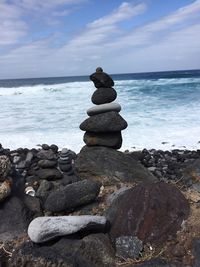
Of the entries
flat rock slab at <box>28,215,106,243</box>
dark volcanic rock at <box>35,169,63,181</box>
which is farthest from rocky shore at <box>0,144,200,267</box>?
dark volcanic rock at <box>35,169,63,181</box>

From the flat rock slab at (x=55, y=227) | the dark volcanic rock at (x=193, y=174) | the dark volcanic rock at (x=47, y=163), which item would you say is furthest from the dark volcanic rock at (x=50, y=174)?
the flat rock slab at (x=55, y=227)

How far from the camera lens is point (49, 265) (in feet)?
13.3

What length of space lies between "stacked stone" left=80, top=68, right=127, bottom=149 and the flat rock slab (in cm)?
387

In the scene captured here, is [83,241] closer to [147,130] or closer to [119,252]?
[119,252]

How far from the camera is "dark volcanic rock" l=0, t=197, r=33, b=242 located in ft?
17.4

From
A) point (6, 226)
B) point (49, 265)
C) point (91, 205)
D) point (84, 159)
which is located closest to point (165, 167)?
point (84, 159)

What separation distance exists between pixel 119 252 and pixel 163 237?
52cm

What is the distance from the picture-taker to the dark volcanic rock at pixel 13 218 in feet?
17.4

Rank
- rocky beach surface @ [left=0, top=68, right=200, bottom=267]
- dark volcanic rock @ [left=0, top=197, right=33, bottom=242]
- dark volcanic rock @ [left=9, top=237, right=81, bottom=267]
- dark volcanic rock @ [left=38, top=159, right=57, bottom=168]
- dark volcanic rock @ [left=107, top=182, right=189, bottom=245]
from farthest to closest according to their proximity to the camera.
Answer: dark volcanic rock @ [left=38, top=159, right=57, bottom=168]
dark volcanic rock @ [left=0, top=197, right=33, bottom=242]
dark volcanic rock @ [left=107, top=182, right=189, bottom=245]
rocky beach surface @ [left=0, top=68, right=200, bottom=267]
dark volcanic rock @ [left=9, top=237, right=81, bottom=267]

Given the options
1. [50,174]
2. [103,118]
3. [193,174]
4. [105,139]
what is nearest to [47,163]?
[50,174]

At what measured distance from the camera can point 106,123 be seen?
8.30 metres

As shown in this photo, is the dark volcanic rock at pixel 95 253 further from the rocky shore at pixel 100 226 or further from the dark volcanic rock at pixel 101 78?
the dark volcanic rock at pixel 101 78

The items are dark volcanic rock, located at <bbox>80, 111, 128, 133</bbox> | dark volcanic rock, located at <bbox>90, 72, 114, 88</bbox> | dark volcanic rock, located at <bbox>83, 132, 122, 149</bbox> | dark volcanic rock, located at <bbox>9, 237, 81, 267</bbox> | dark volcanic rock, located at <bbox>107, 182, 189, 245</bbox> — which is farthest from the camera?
dark volcanic rock, located at <bbox>83, 132, 122, 149</bbox>

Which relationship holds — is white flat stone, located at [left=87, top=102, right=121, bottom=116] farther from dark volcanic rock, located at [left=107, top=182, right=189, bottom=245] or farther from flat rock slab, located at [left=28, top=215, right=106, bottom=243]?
flat rock slab, located at [left=28, top=215, right=106, bottom=243]
